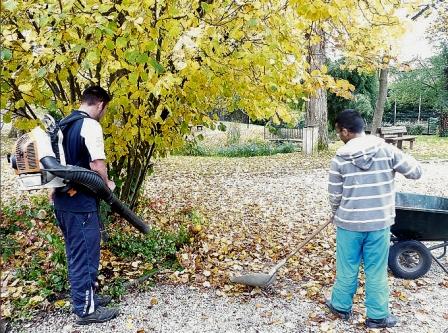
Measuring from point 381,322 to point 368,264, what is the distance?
49cm

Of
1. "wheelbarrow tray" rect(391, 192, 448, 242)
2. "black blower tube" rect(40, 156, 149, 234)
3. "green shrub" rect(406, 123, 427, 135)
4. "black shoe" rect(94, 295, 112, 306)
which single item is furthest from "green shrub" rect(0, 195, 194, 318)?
"green shrub" rect(406, 123, 427, 135)

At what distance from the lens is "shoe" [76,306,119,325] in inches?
131

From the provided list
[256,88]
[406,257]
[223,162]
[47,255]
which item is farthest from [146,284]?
[223,162]

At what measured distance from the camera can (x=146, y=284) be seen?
405 centimetres

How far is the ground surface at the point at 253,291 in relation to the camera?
11.2ft

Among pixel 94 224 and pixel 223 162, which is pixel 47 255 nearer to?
pixel 94 224

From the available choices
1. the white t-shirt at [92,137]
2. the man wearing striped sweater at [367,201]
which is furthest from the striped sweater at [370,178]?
the white t-shirt at [92,137]

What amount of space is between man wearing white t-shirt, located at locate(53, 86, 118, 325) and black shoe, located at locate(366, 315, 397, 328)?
212 cm

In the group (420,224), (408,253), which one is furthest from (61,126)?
(408,253)

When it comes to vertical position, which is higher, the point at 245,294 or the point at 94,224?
the point at 94,224

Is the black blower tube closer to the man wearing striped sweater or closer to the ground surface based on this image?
the ground surface

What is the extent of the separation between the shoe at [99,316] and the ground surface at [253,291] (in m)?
0.05

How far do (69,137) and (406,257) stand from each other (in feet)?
11.5

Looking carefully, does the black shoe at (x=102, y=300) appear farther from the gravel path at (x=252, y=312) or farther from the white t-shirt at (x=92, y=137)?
the white t-shirt at (x=92, y=137)
